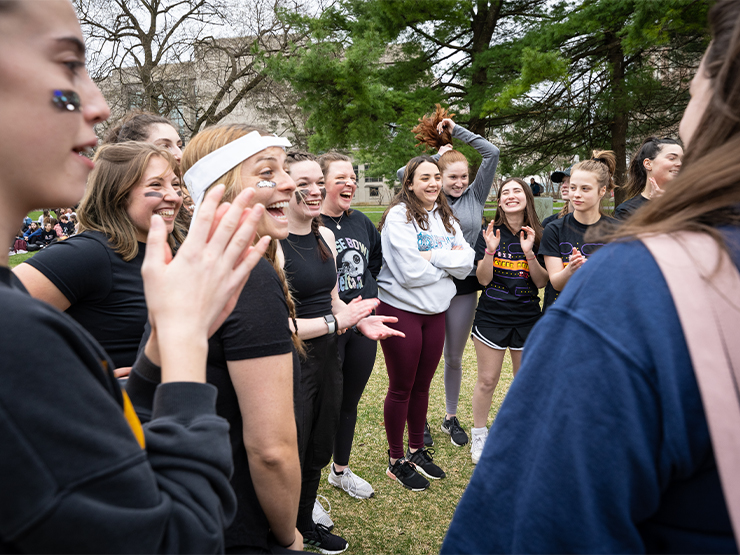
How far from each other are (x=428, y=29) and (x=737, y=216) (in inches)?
505

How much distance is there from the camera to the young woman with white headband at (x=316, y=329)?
115 inches

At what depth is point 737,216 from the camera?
77 centimetres

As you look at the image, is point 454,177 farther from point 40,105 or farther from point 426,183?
point 40,105

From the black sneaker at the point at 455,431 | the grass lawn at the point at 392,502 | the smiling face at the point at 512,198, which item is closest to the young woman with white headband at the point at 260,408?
the grass lawn at the point at 392,502

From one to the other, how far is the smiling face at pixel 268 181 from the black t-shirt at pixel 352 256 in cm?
159

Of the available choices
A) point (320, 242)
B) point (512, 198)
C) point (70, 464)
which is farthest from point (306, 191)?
point (70, 464)

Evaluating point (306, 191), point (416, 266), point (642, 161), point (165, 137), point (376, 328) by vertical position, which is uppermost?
point (165, 137)

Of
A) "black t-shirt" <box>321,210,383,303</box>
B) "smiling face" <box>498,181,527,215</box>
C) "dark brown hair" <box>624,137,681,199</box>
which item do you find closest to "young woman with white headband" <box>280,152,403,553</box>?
"black t-shirt" <box>321,210,383,303</box>

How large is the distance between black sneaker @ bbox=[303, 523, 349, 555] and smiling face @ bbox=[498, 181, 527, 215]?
2883 mm

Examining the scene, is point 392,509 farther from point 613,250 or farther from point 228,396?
point 613,250

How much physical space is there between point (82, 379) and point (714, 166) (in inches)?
39.5

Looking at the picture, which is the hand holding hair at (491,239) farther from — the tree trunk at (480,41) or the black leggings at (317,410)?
the tree trunk at (480,41)

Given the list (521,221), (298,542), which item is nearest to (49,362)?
(298,542)

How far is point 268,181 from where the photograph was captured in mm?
2068
